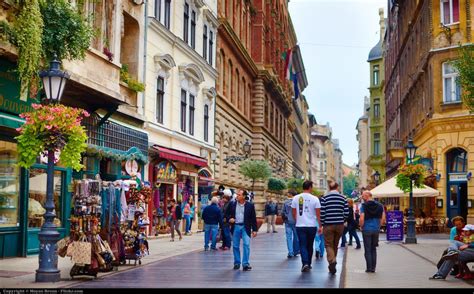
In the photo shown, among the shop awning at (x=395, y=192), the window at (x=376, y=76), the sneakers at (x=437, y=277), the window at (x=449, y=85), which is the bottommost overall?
the sneakers at (x=437, y=277)

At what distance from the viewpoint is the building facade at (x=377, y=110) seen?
82.1 m

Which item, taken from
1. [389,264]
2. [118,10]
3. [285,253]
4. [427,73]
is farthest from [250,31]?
[389,264]

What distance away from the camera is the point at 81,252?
12336 mm

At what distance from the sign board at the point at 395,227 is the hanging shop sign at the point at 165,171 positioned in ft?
31.0

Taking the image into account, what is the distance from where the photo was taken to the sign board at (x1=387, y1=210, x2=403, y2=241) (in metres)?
26.5

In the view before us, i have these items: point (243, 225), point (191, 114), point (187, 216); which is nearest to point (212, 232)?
point (243, 225)

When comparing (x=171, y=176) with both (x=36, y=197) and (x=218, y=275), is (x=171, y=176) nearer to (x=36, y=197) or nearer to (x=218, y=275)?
(x=36, y=197)

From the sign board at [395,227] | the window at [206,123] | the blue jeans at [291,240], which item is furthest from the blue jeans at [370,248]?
the window at [206,123]

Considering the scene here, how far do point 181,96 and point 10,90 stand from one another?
14884 mm

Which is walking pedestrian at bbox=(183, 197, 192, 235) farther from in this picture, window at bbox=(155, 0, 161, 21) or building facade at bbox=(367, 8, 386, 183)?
building facade at bbox=(367, 8, 386, 183)

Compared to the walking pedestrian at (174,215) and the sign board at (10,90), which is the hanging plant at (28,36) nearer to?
the sign board at (10,90)

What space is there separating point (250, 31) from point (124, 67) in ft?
96.1

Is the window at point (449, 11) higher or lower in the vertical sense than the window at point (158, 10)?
higher

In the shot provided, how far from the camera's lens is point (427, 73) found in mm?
35625
